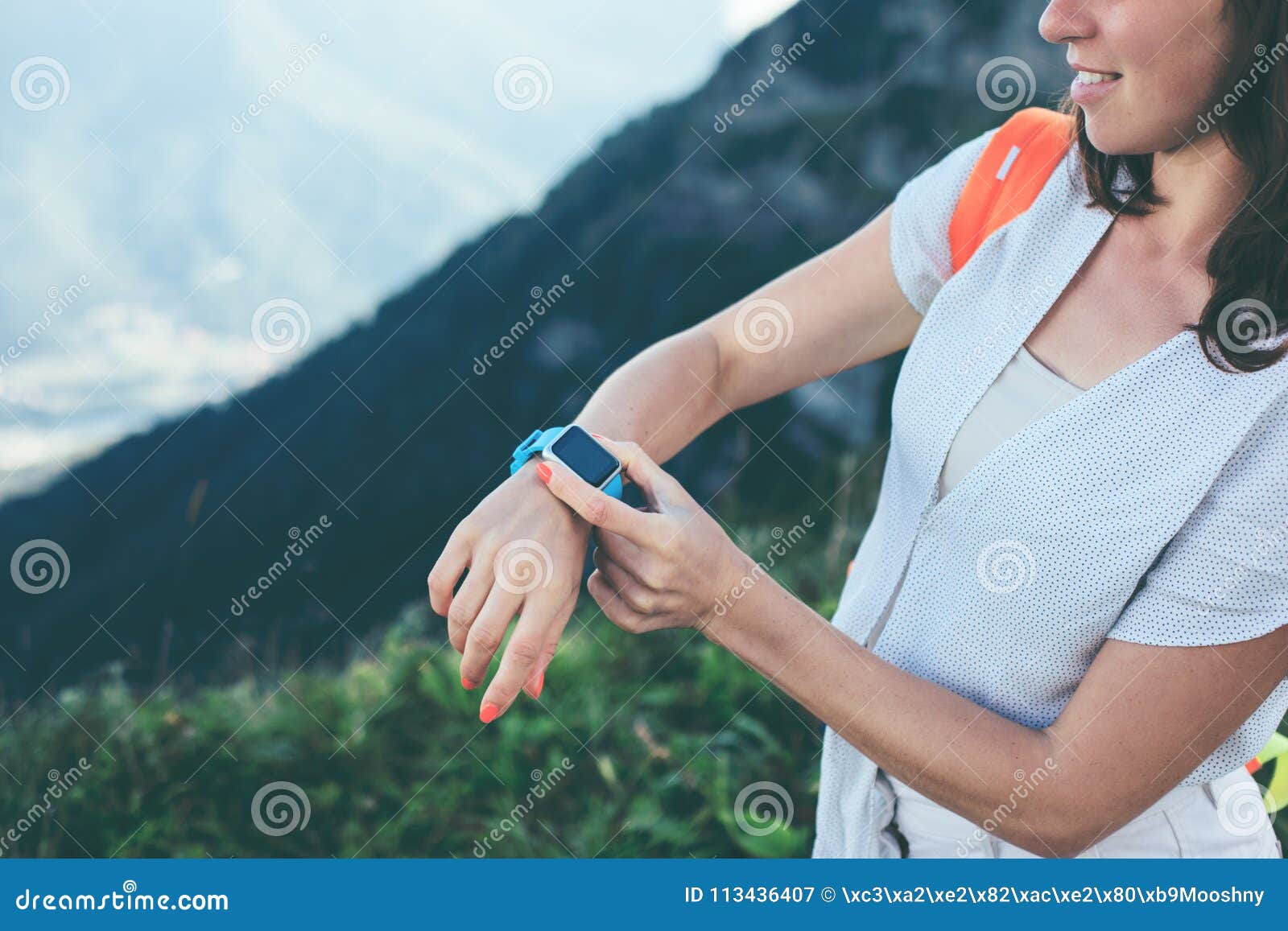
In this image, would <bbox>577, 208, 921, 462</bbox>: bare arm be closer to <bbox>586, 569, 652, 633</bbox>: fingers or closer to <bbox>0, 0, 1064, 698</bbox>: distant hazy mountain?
<bbox>586, 569, 652, 633</bbox>: fingers

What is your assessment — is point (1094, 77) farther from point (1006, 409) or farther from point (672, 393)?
point (672, 393)

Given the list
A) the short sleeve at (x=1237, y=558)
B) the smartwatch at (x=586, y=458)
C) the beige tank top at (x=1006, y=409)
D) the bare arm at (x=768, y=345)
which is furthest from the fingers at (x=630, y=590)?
the short sleeve at (x=1237, y=558)

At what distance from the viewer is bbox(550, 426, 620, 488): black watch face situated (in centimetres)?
166

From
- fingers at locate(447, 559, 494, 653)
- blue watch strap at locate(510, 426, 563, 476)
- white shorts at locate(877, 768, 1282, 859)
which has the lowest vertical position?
white shorts at locate(877, 768, 1282, 859)

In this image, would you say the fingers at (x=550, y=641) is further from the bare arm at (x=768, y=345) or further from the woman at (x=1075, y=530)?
the bare arm at (x=768, y=345)

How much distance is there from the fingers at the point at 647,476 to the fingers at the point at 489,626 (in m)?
0.27

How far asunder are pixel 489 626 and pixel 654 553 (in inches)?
11.6

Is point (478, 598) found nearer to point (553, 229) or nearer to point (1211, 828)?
point (1211, 828)

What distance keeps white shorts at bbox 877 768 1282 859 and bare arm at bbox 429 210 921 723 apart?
73 centimetres

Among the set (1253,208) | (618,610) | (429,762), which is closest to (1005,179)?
(1253,208)

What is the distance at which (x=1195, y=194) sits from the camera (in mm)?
1671

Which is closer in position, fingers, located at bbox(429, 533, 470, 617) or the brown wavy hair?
the brown wavy hair

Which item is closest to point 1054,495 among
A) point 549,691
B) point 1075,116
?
point 1075,116

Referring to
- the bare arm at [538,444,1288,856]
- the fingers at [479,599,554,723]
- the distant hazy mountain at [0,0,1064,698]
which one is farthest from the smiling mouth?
the distant hazy mountain at [0,0,1064,698]
